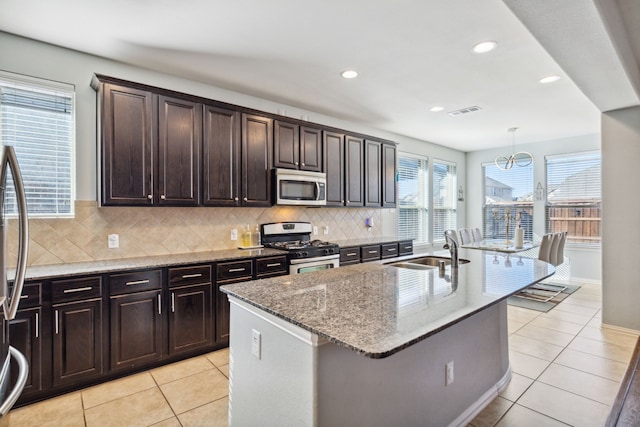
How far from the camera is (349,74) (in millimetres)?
3342

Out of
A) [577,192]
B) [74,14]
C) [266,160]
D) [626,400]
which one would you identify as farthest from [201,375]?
[577,192]

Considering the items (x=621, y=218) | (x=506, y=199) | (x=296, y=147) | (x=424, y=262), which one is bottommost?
(x=424, y=262)

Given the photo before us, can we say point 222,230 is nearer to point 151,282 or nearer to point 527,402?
point 151,282

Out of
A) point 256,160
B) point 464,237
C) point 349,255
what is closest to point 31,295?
point 256,160

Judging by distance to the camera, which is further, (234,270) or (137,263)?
(234,270)

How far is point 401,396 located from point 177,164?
269 centimetres

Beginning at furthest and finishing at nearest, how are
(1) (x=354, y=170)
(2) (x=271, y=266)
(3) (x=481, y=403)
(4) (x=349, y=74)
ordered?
1. (1) (x=354, y=170)
2. (2) (x=271, y=266)
3. (4) (x=349, y=74)
4. (3) (x=481, y=403)

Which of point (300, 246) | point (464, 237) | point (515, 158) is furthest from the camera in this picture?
point (464, 237)

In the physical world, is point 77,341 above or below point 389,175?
below

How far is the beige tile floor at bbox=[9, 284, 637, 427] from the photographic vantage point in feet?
7.07

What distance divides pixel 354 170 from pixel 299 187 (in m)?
1.08

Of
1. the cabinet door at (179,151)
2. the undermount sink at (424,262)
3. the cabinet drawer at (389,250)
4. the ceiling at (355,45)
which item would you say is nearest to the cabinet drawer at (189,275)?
the cabinet door at (179,151)

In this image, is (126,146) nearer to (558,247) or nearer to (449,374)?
(449,374)

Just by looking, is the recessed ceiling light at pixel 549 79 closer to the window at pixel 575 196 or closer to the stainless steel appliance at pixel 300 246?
the stainless steel appliance at pixel 300 246
